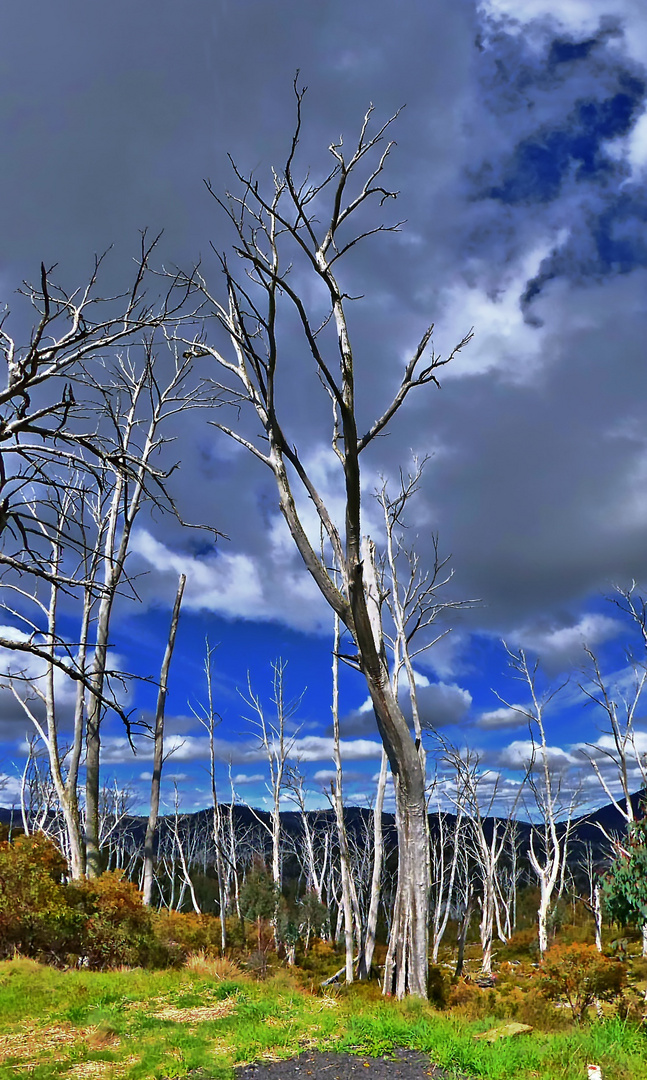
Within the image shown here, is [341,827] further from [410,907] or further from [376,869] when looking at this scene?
[410,907]

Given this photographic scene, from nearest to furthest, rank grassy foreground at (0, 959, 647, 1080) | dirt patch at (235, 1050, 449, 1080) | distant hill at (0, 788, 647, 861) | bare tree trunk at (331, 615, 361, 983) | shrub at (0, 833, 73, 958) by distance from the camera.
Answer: dirt patch at (235, 1050, 449, 1080) < grassy foreground at (0, 959, 647, 1080) < shrub at (0, 833, 73, 958) < bare tree trunk at (331, 615, 361, 983) < distant hill at (0, 788, 647, 861)

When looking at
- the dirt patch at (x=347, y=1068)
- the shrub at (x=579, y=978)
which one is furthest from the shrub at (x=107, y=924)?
the dirt patch at (x=347, y=1068)

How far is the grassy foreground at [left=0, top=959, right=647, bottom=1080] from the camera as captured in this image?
5.74 m

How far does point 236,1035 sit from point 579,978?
23.3ft

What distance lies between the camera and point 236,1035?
6.93 metres

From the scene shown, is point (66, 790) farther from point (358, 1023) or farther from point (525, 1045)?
point (525, 1045)

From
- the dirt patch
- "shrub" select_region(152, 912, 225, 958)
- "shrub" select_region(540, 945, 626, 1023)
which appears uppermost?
the dirt patch

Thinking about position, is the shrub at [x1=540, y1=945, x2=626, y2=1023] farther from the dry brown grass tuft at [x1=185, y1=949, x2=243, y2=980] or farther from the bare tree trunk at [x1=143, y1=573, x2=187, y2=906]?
the bare tree trunk at [x1=143, y1=573, x2=187, y2=906]

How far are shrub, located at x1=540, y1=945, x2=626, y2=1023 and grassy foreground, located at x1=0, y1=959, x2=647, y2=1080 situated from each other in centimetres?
395

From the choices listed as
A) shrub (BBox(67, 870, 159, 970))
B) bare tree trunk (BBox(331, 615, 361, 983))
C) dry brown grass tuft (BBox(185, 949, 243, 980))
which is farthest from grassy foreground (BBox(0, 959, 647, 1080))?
bare tree trunk (BBox(331, 615, 361, 983))

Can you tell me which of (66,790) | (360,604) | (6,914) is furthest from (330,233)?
(6,914)

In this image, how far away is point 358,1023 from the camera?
692 centimetres

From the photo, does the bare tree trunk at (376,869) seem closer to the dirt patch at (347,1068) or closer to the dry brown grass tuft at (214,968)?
the dry brown grass tuft at (214,968)

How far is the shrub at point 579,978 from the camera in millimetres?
11284
